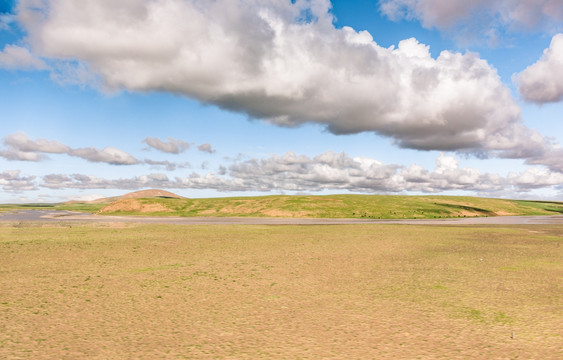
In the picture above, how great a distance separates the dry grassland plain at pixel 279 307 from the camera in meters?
9.52

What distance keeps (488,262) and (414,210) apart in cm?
10105

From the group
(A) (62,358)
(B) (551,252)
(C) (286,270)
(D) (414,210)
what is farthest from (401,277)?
(D) (414,210)

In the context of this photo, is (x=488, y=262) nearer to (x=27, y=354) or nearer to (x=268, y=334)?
(x=268, y=334)

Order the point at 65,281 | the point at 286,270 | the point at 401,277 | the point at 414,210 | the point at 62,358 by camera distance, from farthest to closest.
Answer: the point at 414,210, the point at 286,270, the point at 401,277, the point at 65,281, the point at 62,358

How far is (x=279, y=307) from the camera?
13.3 meters

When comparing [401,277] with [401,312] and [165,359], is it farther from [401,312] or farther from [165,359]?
[165,359]

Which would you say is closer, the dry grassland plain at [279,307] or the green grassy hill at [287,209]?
the dry grassland plain at [279,307]

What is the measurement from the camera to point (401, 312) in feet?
41.7

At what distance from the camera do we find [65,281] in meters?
17.5

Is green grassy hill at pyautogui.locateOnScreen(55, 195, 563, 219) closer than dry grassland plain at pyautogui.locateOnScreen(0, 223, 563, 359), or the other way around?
dry grassland plain at pyautogui.locateOnScreen(0, 223, 563, 359)

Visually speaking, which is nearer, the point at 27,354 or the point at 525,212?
the point at 27,354

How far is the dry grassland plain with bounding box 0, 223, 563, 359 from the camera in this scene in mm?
9516

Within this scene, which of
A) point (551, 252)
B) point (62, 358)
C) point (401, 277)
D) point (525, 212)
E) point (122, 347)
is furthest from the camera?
point (525, 212)

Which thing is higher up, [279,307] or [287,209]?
[287,209]
